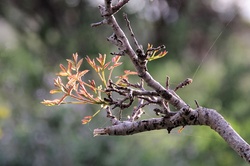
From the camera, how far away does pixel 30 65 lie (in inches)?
104

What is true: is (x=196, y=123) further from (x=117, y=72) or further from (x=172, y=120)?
(x=117, y=72)

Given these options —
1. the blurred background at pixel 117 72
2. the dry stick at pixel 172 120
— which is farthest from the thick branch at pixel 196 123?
the blurred background at pixel 117 72

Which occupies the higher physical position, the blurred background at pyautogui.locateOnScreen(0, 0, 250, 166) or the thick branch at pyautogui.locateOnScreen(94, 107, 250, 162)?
the blurred background at pyautogui.locateOnScreen(0, 0, 250, 166)

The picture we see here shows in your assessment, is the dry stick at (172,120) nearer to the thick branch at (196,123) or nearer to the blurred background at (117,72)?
the thick branch at (196,123)

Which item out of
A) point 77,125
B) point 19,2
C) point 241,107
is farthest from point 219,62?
point 19,2

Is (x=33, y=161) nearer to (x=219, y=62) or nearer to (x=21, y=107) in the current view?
(x=21, y=107)

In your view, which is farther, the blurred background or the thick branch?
the blurred background

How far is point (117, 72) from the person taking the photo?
7.39 feet

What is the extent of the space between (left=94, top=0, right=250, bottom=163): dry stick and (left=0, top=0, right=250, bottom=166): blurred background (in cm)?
99

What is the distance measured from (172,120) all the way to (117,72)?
184 cm

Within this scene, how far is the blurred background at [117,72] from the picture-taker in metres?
1.68

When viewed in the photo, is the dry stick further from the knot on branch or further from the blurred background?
the blurred background

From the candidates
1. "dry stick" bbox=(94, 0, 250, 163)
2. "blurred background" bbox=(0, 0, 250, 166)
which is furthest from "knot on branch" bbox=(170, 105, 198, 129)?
"blurred background" bbox=(0, 0, 250, 166)

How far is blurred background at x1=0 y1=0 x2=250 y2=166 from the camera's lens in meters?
1.68
